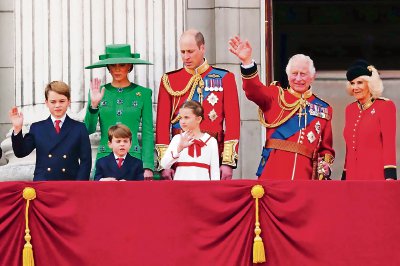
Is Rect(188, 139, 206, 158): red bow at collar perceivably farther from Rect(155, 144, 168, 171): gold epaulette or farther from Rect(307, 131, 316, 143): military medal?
Rect(307, 131, 316, 143): military medal

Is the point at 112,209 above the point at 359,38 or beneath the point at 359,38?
beneath

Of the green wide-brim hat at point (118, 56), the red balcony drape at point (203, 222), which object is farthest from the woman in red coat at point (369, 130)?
the green wide-brim hat at point (118, 56)

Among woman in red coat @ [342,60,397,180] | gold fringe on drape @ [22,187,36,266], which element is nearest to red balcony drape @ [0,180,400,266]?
gold fringe on drape @ [22,187,36,266]

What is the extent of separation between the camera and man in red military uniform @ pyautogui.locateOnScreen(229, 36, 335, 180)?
44.5 ft

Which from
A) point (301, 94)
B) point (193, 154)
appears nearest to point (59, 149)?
point (193, 154)

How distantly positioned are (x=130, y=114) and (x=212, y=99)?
69 centimetres

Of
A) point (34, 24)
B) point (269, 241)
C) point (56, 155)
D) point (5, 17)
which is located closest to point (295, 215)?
point (269, 241)

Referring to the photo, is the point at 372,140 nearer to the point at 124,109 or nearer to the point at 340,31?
the point at 124,109

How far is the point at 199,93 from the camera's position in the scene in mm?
13844

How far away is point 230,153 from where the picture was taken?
13.5m

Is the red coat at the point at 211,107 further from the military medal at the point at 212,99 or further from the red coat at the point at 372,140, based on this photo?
the red coat at the point at 372,140

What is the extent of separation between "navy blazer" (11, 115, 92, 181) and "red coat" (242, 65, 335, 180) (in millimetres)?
1396

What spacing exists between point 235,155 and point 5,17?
4.09 metres

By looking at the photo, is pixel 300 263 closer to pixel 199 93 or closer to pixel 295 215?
pixel 295 215
